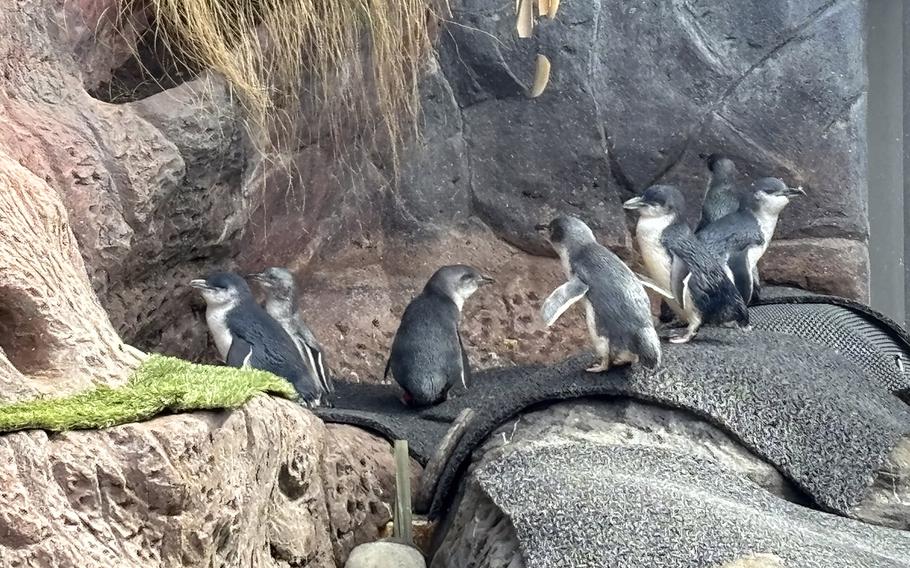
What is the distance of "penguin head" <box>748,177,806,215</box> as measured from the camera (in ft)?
17.3

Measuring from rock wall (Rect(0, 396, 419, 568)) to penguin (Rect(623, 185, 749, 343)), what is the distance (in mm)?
1737

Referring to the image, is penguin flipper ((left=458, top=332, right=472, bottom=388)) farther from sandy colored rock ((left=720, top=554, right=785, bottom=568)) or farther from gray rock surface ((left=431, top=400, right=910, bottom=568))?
sandy colored rock ((left=720, top=554, right=785, bottom=568))

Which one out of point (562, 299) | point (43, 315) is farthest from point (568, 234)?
point (43, 315)

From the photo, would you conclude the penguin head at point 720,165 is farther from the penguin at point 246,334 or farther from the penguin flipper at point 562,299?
the penguin at point 246,334

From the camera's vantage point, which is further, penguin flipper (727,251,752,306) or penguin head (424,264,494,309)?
penguin head (424,264,494,309)

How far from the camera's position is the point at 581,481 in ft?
9.66

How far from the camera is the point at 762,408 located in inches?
144

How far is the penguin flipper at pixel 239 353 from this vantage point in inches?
169

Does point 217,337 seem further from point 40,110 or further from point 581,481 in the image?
point 581,481

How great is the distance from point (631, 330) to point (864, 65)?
276 cm

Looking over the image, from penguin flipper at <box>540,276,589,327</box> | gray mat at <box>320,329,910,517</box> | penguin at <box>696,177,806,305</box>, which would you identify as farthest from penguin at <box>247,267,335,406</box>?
penguin at <box>696,177,806,305</box>

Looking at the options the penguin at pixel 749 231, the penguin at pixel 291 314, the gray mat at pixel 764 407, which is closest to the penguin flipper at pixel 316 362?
the penguin at pixel 291 314

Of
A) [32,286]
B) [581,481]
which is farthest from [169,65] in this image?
[581,481]

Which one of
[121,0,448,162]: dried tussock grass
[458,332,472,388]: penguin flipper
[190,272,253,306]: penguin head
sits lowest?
[458,332,472,388]: penguin flipper
